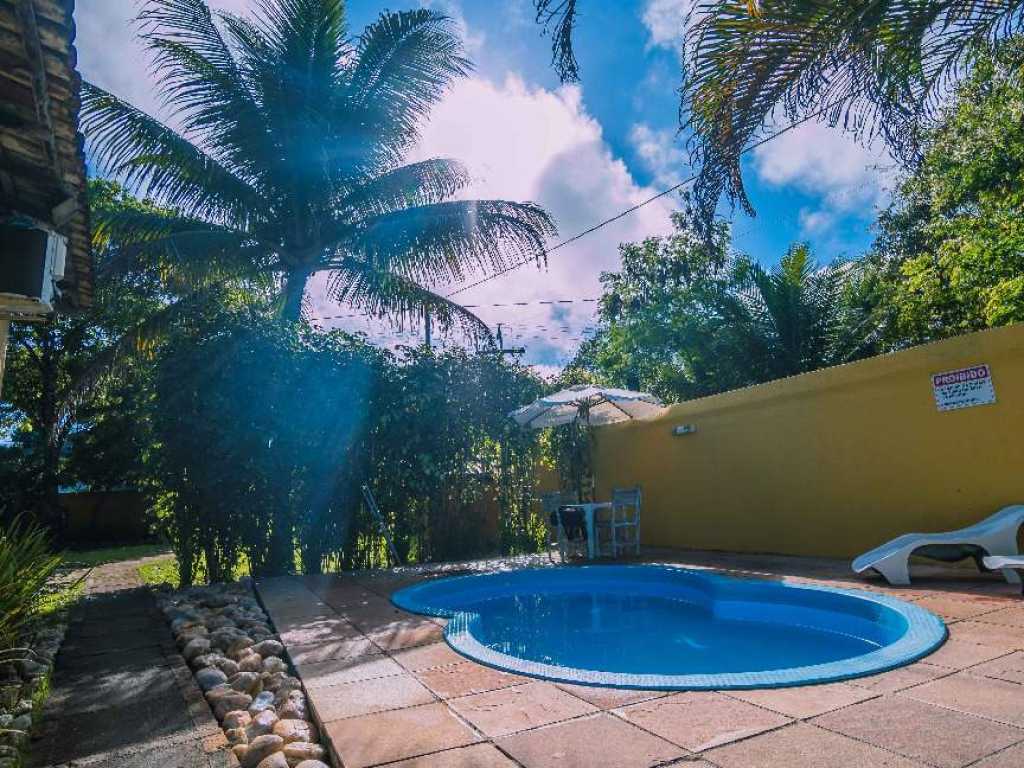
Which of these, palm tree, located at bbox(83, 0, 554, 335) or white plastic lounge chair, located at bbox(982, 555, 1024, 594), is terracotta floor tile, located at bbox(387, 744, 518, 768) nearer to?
white plastic lounge chair, located at bbox(982, 555, 1024, 594)

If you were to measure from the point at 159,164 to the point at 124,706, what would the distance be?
7598 mm

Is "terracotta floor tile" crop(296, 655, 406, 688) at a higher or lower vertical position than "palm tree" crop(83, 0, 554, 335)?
lower

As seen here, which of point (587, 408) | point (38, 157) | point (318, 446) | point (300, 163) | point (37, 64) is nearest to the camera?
point (37, 64)

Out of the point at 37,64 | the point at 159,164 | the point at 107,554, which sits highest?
the point at 159,164

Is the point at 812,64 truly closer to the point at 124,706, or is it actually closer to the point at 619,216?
the point at 124,706

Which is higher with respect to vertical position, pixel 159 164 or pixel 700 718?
pixel 159 164

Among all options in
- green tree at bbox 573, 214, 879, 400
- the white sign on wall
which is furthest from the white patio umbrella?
the white sign on wall

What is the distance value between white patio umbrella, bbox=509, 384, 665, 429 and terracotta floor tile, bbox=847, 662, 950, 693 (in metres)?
5.49

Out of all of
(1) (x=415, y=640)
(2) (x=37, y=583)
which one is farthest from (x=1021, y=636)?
(2) (x=37, y=583)

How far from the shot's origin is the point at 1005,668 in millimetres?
3189

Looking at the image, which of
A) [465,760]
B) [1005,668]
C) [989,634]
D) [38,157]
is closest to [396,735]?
[465,760]

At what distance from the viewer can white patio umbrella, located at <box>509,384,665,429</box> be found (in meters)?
8.69

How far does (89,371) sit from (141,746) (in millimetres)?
7812

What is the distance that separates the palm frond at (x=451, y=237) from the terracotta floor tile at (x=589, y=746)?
25.7 ft
